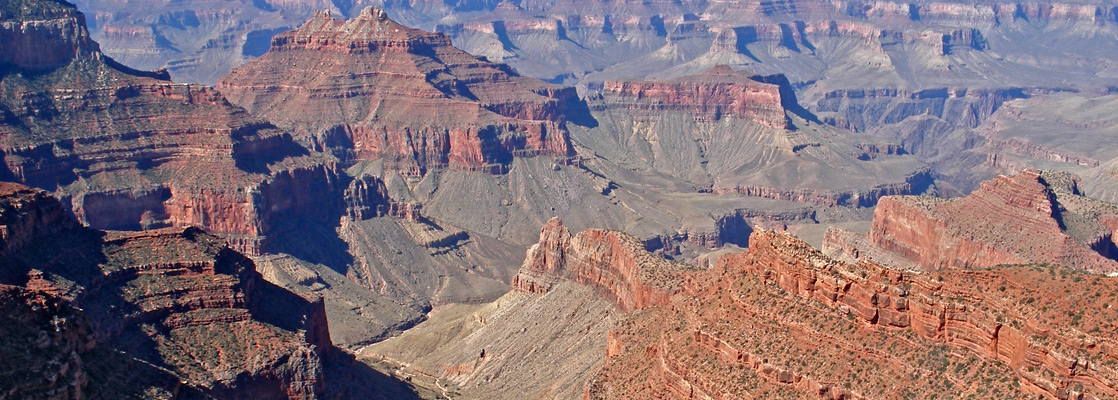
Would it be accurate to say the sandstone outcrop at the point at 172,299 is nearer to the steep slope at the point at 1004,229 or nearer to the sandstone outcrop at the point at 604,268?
the sandstone outcrop at the point at 604,268

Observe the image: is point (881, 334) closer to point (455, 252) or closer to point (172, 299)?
point (172, 299)

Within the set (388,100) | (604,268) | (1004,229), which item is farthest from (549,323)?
(388,100)

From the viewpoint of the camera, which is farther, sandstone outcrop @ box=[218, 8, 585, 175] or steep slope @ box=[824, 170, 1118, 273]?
sandstone outcrop @ box=[218, 8, 585, 175]

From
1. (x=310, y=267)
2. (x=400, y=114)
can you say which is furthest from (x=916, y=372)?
(x=400, y=114)

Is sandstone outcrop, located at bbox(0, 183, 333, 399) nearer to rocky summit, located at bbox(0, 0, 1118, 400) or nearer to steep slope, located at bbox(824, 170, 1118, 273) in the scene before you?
rocky summit, located at bbox(0, 0, 1118, 400)

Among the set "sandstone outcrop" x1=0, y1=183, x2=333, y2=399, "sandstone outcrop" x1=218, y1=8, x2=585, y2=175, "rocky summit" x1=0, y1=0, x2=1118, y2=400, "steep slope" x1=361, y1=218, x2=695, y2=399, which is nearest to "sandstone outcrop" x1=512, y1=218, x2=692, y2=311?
"steep slope" x1=361, y1=218, x2=695, y2=399

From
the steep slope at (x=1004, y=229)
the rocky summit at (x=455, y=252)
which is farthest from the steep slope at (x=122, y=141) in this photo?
the steep slope at (x=1004, y=229)
